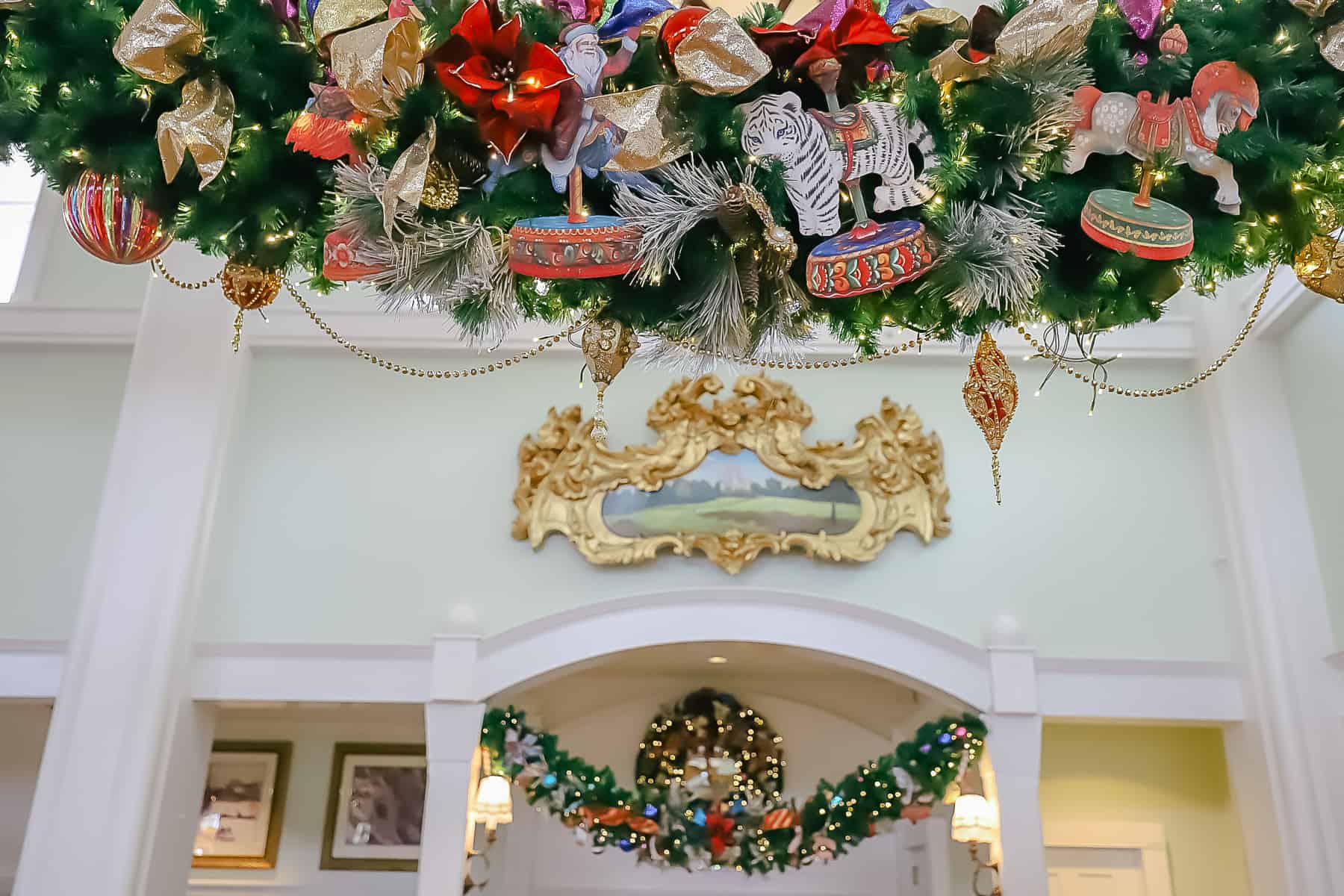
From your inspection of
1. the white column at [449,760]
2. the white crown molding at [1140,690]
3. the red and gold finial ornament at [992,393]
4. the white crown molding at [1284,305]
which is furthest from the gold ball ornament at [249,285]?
the white crown molding at [1284,305]

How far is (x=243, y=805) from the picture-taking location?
7.16 m

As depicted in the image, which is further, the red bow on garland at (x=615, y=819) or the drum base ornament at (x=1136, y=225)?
the red bow on garland at (x=615, y=819)

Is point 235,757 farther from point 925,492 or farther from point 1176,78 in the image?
point 1176,78

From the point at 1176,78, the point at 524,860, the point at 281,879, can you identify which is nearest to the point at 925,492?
the point at 524,860

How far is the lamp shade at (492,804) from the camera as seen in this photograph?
4.96m

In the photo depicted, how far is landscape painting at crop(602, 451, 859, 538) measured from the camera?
5.50 meters

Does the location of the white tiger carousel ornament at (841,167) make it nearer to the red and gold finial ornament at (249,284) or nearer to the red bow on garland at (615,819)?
the red and gold finial ornament at (249,284)

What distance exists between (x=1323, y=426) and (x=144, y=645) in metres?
5.97

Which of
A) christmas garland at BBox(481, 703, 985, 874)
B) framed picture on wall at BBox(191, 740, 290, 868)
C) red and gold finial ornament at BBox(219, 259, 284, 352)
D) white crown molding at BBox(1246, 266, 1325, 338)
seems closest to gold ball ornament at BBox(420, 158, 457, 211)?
red and gold finial ornament at BBox(219, 259, 284, 352)

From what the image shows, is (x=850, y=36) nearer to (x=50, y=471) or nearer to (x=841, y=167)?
(x=841, y=167)

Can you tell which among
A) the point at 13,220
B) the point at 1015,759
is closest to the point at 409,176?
the point at 1015,759

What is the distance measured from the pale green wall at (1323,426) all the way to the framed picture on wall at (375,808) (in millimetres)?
5694

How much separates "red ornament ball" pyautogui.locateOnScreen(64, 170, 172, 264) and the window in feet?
19.9

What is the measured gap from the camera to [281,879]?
6.98 metres
